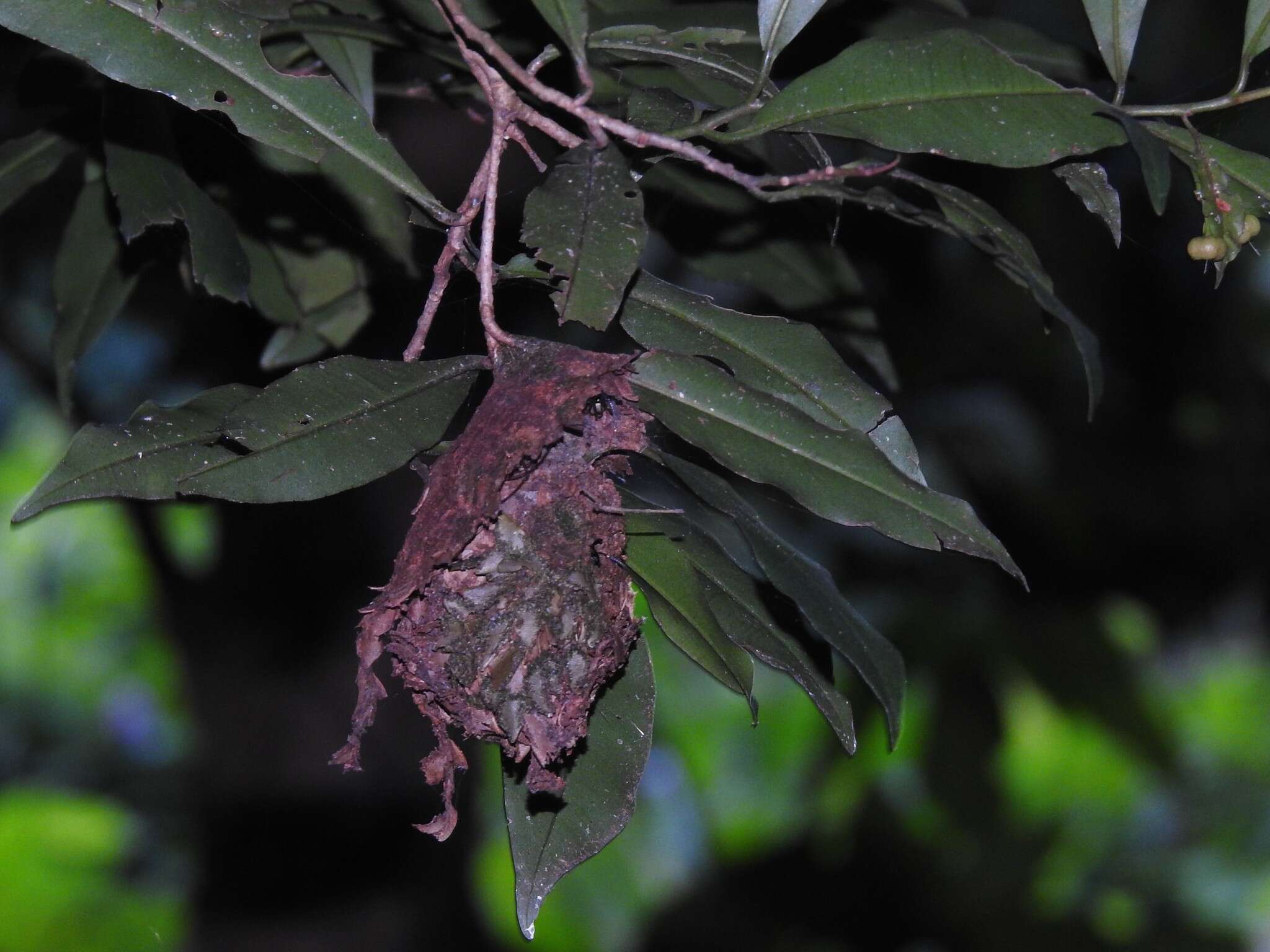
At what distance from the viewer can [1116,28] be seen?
2.77ft

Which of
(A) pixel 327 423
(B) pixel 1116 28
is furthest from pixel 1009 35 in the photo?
(A) pixel 327 423

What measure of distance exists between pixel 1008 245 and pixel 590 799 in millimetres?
461

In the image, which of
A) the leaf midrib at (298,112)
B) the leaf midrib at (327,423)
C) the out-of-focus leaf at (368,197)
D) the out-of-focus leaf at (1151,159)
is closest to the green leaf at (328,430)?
the leaf midrib at (327,423)

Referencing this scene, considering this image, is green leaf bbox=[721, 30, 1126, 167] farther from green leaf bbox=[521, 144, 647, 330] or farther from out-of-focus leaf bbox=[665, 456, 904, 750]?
out-of-focus leaf bbox=[665, 456, 904, 750]

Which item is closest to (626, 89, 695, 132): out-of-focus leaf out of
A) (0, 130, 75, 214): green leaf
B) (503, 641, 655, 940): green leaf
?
(503, 641, 655, 940): green leaf

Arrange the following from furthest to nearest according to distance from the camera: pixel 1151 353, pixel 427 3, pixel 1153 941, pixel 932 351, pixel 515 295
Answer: pixel 1153 941 → pixel 1151 353 → pixel 932 351 → pixel 515 295 → pixel 427 3

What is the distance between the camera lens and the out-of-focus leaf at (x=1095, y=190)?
818 millimetres

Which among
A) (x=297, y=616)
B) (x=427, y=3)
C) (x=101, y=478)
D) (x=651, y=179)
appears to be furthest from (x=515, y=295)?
(x=101, y=478)

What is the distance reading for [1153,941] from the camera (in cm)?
335

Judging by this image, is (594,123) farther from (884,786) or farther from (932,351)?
(884,786)

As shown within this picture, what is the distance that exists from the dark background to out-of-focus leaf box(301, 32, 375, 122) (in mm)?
106

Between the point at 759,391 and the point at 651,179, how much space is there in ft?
1.44

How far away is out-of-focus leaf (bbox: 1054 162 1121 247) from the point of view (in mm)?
818

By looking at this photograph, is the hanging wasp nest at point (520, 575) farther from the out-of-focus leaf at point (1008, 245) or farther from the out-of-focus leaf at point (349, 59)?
the out-of-focus leaf at point (349, 59)
